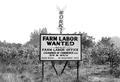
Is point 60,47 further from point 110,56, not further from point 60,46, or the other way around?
point 110,56

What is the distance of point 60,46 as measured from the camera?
1141 cm

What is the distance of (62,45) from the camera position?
449 inches

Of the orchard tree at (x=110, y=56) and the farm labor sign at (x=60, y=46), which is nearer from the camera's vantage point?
the farm labor sign at (x=60, y=46)

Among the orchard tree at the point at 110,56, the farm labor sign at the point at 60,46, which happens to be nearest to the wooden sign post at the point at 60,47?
the farm labor sign at the point at 60,46

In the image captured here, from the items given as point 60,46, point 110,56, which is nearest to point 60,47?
point 60,46

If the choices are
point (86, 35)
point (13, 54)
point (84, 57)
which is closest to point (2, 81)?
point (13, 54)

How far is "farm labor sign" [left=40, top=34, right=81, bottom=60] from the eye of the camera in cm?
1125

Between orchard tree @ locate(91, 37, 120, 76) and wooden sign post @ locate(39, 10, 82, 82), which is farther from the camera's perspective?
orchard tree @ locate(91, 37, 120, 76)

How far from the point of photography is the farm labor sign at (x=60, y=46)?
11250mm

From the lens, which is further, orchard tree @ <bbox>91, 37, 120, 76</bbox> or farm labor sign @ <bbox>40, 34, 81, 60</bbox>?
orchard tree @ <bbox>91, 37, 120, 76</bbox>

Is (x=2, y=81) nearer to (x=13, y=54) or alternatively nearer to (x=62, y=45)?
(x=62, y=45)

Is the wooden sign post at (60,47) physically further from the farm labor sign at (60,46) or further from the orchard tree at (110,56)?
the orchard tree at (110,56)

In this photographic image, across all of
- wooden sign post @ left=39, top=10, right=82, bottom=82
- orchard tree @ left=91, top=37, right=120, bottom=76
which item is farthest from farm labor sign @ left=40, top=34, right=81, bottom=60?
orchard tree @ left=91, top=37, right=120, bottom=76

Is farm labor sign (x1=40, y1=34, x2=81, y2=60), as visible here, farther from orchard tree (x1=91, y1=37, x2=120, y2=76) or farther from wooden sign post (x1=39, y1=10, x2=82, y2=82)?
orchard tree (x1=91, y1=37, x2=120, y2=76)
